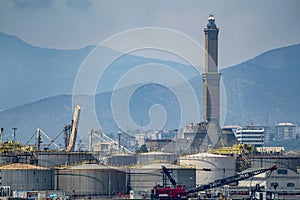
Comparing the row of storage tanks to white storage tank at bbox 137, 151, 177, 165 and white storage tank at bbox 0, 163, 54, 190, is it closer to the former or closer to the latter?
white storage tank at bbox 0, 163, 54, 190

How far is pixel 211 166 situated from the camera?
87625mm

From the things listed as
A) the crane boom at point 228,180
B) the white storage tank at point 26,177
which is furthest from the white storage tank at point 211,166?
the white storage tank at point 26,177

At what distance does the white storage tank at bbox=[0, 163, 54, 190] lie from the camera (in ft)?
248

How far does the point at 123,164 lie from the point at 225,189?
21.8m

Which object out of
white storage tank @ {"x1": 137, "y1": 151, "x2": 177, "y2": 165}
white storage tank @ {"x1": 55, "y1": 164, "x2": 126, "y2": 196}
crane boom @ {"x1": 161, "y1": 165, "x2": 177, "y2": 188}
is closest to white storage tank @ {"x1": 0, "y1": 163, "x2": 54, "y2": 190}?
white storage tank @ {"x1": 55, "y1": 164, "x2": 126, "y2": 196}

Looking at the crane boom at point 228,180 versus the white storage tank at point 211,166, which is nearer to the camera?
the crane boom at point 228,180

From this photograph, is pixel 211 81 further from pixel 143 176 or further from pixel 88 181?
pixel 88 181

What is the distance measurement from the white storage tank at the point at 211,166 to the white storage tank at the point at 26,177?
15247 mm

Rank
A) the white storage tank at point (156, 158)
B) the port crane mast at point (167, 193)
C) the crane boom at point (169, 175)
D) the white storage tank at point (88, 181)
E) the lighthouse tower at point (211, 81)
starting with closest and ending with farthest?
the port crane mast at point (167, 193), the crane boom at point (169, 175), the white storage tank at point (88, 181), the white storage tank at point (156, 158), the lighthouse tower at point (211, 81)

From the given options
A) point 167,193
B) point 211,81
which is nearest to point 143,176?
point 167,193

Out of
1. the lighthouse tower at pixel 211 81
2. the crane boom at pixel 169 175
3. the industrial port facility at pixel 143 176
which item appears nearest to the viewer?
the industrial port facility at pixel 143 176

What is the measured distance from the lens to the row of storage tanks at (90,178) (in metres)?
75.8

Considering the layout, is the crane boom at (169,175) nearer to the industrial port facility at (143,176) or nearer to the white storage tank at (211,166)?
the industrial port facility at (143,176)

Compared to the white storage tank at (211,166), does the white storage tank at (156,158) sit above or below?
above
